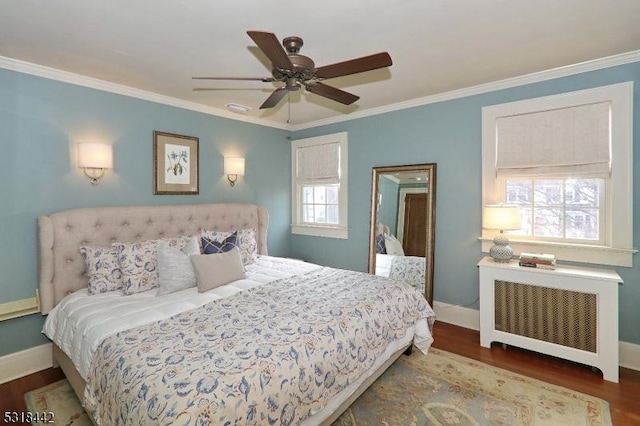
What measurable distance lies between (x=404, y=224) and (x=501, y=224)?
1.11 m

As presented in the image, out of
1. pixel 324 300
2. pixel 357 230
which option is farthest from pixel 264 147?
pixel 324 300

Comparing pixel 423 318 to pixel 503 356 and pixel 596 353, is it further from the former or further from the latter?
pixel 596 353

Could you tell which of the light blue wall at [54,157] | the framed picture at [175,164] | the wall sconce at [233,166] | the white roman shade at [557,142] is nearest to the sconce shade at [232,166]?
the wall sconce at [233,166]

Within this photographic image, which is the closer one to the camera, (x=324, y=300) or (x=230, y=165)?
(x=324, y=300)

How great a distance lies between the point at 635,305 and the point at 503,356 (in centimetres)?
111

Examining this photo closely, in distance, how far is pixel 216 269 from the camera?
8.76ft

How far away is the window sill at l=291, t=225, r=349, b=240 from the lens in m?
4.38

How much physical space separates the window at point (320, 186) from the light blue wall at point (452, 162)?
0.16 meters

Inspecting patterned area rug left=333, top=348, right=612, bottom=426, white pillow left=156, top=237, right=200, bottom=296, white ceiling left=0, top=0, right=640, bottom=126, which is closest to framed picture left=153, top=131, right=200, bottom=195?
white ceiling left=0, top=0, right=640, bottom=126

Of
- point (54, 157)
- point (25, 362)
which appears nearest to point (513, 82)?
point (54, 157)

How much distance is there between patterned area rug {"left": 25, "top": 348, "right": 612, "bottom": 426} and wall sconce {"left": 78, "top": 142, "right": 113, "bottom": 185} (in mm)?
1745

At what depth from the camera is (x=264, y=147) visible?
450cm

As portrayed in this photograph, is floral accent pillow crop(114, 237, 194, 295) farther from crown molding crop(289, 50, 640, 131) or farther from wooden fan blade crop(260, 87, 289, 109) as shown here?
crown molding crop(289, 50, 640, 131)

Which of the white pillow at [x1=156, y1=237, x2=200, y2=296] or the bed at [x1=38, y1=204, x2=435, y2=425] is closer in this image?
the bed at [x1=38, y1=204, x2=435, y2=425]
